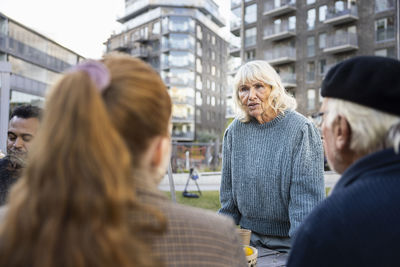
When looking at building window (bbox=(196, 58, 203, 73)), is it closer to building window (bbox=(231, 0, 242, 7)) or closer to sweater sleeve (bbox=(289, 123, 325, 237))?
building window (bbox=(231, 0, 242, 7))

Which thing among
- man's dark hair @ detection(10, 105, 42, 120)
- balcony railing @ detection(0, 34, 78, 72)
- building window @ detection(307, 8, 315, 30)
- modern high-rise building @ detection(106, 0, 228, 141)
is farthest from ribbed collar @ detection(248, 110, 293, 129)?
modern high-rise building @ detection(106, 0, 228, 141)

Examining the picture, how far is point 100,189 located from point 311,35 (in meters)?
37.8

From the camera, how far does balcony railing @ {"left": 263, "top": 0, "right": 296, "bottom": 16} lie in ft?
119

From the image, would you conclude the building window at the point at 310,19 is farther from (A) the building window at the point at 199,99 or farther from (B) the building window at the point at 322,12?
(A) the building window at the point at 199,99

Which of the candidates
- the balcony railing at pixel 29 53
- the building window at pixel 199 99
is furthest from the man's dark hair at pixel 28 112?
the building window at pixel 199 99

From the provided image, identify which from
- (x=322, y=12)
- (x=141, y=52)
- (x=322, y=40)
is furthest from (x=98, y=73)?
(x=141, y=52)

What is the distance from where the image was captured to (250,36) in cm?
4044

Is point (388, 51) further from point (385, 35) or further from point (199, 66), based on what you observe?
point (199, 66)

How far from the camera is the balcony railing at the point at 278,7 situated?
36.4m

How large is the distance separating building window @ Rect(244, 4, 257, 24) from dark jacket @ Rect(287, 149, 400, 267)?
1609 inches

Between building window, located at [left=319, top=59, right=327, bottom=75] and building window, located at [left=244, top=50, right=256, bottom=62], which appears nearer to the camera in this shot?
building window, located at [left=319, top=59, right=327, bottom=75]

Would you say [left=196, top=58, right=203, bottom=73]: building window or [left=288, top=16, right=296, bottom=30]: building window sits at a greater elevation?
[left=196, top=58, right=203, bottom=73]: building window

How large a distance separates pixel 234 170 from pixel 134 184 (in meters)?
1.75

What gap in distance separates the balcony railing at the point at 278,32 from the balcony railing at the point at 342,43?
397 cm
